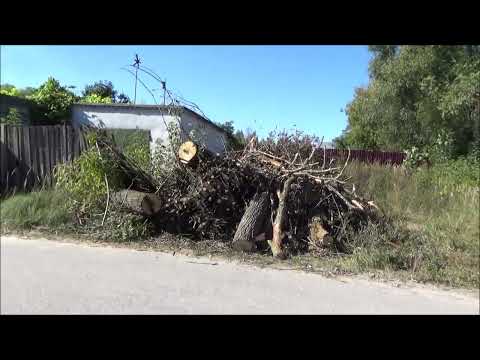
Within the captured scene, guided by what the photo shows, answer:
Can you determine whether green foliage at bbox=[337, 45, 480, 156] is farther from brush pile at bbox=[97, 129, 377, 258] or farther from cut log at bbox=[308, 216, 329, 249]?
cut log at bbox=[308, 216, 329, 249]

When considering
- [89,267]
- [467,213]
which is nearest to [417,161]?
[467,213]

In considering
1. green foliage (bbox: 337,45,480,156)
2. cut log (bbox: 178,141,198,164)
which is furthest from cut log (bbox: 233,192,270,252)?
green foliage (bbox: 337,45,480,156)

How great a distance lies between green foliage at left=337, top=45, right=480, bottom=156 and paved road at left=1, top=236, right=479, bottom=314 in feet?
30.5

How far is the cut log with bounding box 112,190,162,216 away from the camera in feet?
20.8


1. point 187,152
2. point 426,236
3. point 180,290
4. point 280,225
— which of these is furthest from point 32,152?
point 426,236

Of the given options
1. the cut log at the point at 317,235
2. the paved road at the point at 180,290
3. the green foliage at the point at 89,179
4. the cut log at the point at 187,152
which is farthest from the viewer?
the green foliage at the point at 89,179

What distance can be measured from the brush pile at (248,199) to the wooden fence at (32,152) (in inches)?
65.7

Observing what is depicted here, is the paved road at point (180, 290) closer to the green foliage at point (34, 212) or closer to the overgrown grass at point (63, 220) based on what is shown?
the overgrown grass at point (63, 220)

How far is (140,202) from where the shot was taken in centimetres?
632

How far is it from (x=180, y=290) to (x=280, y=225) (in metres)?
2.23

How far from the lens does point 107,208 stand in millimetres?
6461

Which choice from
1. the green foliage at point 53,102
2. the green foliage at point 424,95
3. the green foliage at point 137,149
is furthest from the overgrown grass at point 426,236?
the green foliage at point 53,102

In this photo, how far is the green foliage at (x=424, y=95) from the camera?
1244cm

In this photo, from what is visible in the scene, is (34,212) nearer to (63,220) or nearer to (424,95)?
(63,220)
